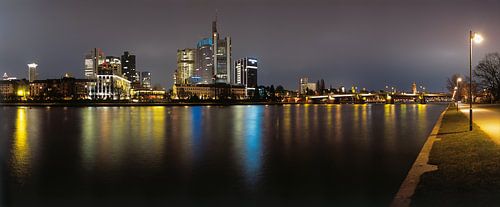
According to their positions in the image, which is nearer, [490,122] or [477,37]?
[477,37]

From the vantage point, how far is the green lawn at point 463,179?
7.83m

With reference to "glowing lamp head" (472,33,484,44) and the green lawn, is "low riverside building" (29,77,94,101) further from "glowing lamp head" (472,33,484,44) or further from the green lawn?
the green lawn

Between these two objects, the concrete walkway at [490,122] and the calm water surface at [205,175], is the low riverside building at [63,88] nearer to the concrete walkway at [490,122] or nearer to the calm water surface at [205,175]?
the concrete walkway at [490,122]

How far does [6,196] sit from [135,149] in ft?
30.3

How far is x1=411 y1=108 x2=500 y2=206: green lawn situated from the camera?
25.7 feet

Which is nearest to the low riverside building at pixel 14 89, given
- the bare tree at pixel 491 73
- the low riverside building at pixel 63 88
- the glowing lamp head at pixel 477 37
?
the low riverside building at pixel 63 88

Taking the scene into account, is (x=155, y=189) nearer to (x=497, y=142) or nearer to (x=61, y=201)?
(x=61, y=201)

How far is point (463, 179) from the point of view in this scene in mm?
9367

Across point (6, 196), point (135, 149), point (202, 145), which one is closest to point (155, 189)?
point (6, 196)

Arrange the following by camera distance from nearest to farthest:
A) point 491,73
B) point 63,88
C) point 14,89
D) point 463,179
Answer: point 463,179
point 491,73
point 14,89
point 63,88

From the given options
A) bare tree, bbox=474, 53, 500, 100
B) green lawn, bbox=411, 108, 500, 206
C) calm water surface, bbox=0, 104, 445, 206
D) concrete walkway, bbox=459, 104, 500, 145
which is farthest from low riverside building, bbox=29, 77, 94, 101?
green lawn, bbox=411, 108, 500, 206

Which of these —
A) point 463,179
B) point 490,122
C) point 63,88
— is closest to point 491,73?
point 490,122

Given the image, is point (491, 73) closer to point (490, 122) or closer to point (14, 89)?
point (490, 122)

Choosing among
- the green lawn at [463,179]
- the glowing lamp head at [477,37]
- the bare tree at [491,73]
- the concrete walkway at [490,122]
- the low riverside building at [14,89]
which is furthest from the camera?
the low riverside building at [14,89]
